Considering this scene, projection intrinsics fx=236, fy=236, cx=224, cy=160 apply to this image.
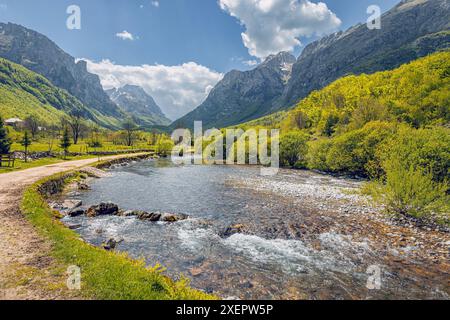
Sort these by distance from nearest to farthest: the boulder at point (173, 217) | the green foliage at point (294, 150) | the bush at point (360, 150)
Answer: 1. the boulder at point (173, 217)
2. the bush at point (360, 150)
3. the green foliage at point (294, 150)

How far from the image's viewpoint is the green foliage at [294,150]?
65438 mm

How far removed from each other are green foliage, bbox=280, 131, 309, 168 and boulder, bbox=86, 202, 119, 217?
51675mm

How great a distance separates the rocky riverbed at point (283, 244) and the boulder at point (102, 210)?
507mm

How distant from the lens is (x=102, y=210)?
23.6m

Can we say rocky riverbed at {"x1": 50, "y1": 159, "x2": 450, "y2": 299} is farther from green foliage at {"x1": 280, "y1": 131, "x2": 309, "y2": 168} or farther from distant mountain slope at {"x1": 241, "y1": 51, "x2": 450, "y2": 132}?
distant mountain slope at {"x1": 241, "y1": 51, "x2": 450, "y2": 132}

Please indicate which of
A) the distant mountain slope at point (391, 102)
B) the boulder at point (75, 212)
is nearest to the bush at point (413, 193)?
the boulder at point (75, 212)

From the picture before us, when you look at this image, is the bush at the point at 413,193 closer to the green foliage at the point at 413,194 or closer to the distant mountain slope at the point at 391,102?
the green foliage at the point at 413,194

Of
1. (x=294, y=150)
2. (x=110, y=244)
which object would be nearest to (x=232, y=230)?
(x=110, y=244)

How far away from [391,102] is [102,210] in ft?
259

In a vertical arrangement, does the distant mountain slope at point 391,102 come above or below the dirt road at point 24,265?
above

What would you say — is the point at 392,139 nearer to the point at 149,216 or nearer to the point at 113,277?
the point at 149,216

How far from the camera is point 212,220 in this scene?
22641mm

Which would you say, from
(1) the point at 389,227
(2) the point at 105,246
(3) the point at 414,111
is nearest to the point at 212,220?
(2) the point at 105,246
